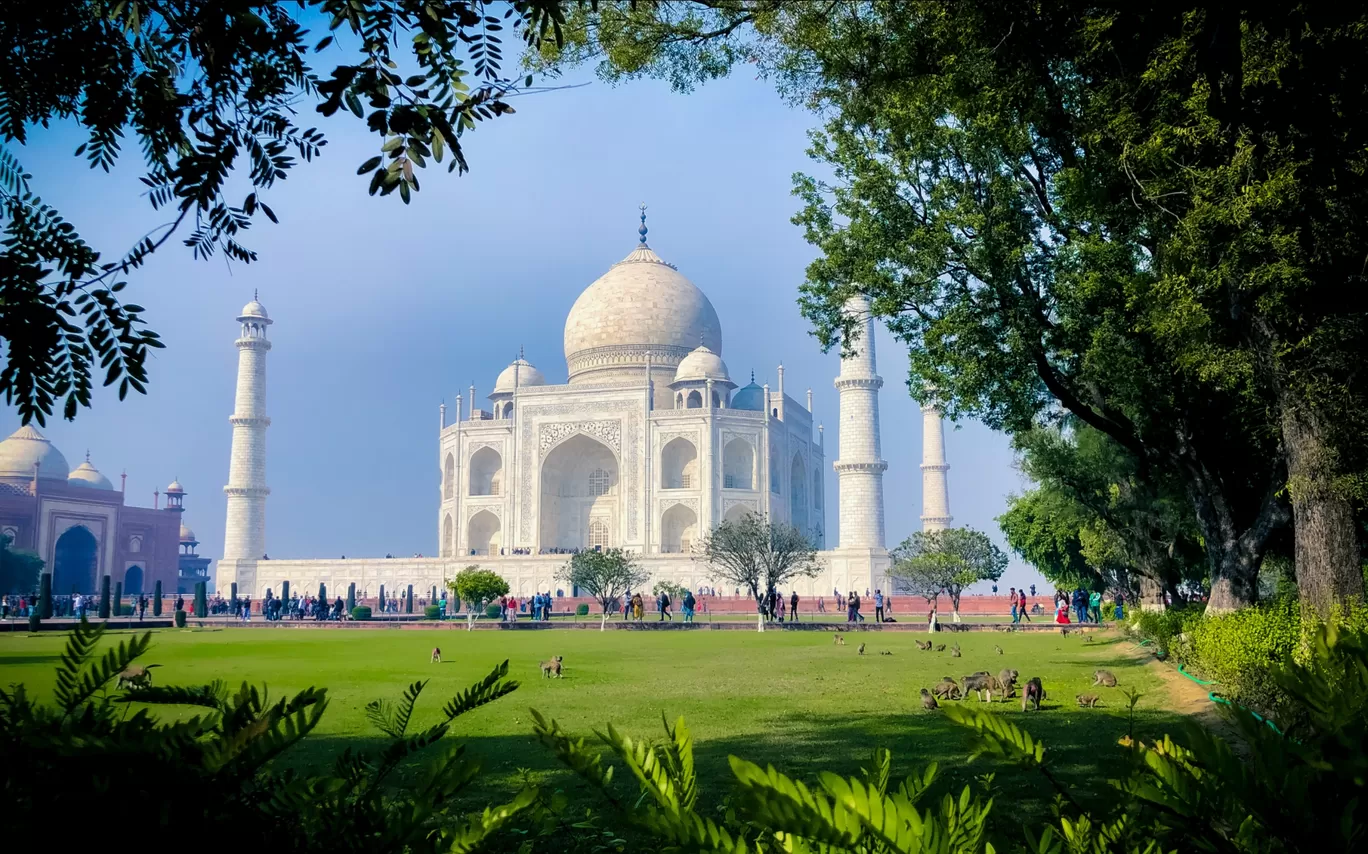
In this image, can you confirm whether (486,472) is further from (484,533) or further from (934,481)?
(934,481)

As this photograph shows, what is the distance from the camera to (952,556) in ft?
103

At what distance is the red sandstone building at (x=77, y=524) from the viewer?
4691 cm

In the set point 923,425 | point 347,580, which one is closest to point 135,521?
point 347,580

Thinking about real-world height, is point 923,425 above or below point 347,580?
above

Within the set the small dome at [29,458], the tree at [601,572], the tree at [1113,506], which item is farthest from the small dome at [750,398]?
the small dome at [29,458]

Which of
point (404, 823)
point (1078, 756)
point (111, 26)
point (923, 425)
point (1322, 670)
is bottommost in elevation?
point (1078, 756)

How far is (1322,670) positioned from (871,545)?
141ft

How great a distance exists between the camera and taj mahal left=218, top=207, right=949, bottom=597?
4462 centimetres

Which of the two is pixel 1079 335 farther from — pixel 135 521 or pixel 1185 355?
pixel 135 521

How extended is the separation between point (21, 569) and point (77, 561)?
10867 millimetres

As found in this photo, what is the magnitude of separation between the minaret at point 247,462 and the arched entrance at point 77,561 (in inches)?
275

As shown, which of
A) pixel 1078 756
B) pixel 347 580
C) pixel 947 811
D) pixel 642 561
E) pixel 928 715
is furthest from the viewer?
pixel 347 580

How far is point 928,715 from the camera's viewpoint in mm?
7707

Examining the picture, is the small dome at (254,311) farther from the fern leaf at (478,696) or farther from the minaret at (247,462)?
the fern leaf at (478,696)
